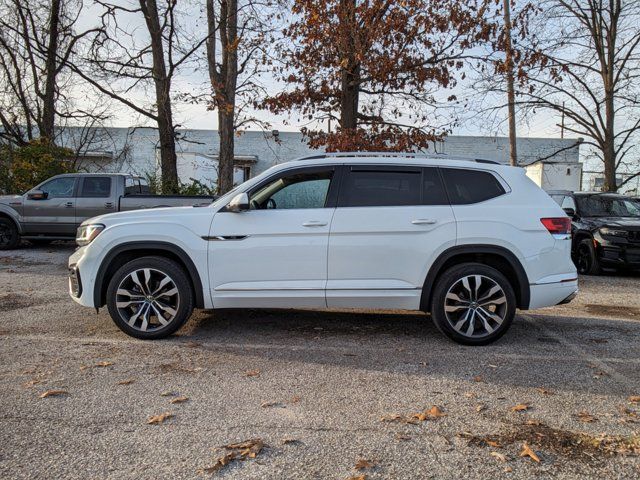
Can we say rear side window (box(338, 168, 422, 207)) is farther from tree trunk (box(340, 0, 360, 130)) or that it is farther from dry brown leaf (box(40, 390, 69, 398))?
tree trunk (box(340, 0, 360, 130))

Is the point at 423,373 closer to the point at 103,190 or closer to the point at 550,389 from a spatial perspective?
the point at 550,389

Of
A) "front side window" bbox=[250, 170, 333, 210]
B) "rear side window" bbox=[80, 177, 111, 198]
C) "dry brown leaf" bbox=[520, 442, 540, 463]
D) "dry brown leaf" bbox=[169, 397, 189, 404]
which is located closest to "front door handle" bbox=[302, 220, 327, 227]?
"front side window" bbox=[250, 170, 333, 210]

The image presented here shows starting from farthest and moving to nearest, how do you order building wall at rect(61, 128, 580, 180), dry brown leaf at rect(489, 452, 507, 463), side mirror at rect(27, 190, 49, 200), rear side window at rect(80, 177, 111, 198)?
building wall at rect(61, 128, 580, 180)
rear side window at rect(80, 177, 111, 198)
side mirror at rect(27, 190, 49, 200)
dry brown leaf at rect(489, 452, 507, 463)

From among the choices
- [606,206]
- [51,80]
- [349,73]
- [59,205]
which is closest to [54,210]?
[59,205]

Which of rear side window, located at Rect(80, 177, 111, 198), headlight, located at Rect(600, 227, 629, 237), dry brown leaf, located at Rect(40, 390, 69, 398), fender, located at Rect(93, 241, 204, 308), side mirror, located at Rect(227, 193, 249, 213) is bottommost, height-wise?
dry brown leaf, located at Rect(40, 390, 69, 398)

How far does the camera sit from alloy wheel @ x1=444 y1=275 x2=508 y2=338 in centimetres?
542

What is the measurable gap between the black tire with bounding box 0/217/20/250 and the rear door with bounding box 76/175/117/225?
70.1 inches

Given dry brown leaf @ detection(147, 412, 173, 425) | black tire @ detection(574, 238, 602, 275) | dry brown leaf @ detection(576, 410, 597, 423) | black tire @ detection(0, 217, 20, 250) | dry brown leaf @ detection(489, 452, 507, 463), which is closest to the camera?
dry brown leaf @ detection(489, 452, 507, 463)

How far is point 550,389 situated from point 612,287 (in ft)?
21.2

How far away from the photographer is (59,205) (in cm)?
1359

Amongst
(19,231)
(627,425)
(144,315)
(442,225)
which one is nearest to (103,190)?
(19,231)

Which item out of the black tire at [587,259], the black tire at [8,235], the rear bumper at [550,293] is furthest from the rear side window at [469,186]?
the black tire at [8,235]

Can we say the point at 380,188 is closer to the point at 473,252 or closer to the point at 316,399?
the point at 473,252

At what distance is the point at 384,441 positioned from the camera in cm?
337
